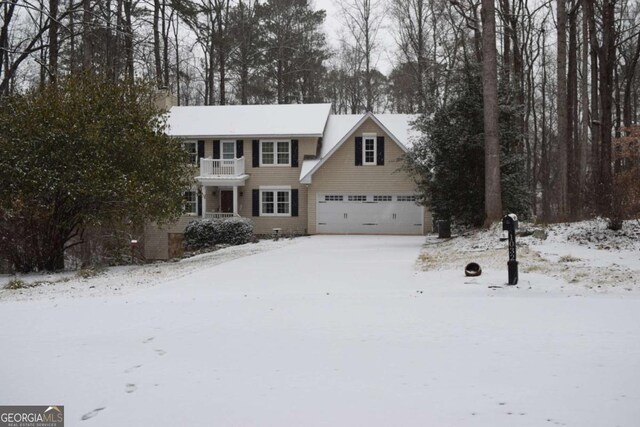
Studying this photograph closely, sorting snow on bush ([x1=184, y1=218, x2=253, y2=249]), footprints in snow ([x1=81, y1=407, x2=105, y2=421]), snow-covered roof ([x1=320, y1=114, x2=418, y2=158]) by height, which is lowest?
footprints in snow ([x1=81, y1=407, x2=105, y2=421])

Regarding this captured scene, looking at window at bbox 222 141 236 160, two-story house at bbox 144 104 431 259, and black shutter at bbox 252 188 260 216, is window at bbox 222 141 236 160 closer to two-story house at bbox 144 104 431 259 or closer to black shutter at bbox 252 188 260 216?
two-story house at bbox 144 104 431 259

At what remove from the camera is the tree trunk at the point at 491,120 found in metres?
17.8

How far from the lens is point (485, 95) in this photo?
59.2 feet

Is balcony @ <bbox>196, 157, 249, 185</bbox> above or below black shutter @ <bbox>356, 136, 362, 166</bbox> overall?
below

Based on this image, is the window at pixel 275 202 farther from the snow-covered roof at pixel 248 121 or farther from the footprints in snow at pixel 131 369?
the footprints in snow at pixel 131 369

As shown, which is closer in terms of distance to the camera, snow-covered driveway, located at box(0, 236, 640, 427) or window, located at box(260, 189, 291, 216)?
snow-covered driveway, located at box(0, 236, 640, 427)

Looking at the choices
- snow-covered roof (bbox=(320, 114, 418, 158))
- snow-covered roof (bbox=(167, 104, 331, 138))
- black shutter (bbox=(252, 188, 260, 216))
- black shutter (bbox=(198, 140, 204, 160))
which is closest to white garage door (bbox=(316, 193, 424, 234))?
snow-covered roof (bbox=(320, 114, 418, 158))

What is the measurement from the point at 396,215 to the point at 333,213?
3.05m

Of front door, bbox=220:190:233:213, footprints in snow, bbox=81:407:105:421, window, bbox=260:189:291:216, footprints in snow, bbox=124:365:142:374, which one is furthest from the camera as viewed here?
front door, bbox=220:190:233:213

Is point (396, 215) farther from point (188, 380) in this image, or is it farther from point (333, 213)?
point (188, 380)

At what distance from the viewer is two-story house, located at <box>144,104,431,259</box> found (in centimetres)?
2784

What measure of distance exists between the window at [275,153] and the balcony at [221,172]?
129 centimetres

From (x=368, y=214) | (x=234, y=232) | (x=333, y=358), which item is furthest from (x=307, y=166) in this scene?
(x=333, y=358)

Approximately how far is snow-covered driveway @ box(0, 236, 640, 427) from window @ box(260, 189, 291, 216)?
65.5 feet
